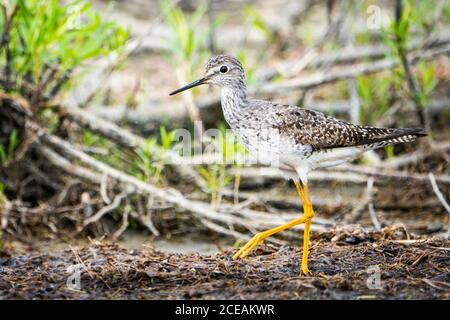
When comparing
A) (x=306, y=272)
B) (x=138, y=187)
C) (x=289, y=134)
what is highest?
(x=289, y=134)

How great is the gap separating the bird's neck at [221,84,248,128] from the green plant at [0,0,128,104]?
1960 mm

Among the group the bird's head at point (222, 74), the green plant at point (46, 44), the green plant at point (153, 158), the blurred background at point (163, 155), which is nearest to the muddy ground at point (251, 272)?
the blurred background at point (163, 155)

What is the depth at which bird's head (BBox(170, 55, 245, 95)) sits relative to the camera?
6711 millimetres

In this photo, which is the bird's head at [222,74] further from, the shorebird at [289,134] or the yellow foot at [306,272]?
the yellow foot at [306,272]

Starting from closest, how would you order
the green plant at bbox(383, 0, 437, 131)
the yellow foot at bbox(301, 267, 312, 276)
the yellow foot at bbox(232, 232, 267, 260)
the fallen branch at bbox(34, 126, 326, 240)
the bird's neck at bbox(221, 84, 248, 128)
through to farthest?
the yellow foot at bbox(301, 267, 312, 276)
the yellow foot at bbox(232, 232, 267, 260)
the bird's neck at bbox(221, 84, 248, 128)
the fallen branch at bbox(34, 126, 326, 240)
the green plant at bbox(383, 0, 437, 131)

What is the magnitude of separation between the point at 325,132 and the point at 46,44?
3240 millimetres

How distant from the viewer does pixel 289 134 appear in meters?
6.29

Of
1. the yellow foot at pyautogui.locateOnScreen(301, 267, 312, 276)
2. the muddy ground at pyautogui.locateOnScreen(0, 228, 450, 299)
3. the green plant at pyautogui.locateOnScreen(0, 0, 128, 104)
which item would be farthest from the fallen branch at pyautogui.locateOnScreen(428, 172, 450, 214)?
the green plant at pyautogui.locateOnScreen(0, 0, 128, 104)

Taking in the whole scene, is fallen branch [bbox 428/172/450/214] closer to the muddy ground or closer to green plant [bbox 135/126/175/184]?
the muddy ground

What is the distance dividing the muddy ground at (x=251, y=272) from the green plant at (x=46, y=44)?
2.41 metres

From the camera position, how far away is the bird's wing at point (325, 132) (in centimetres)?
634

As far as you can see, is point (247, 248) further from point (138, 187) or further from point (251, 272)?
point (138, 187)

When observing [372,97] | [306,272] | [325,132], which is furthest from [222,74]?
[372,97]
